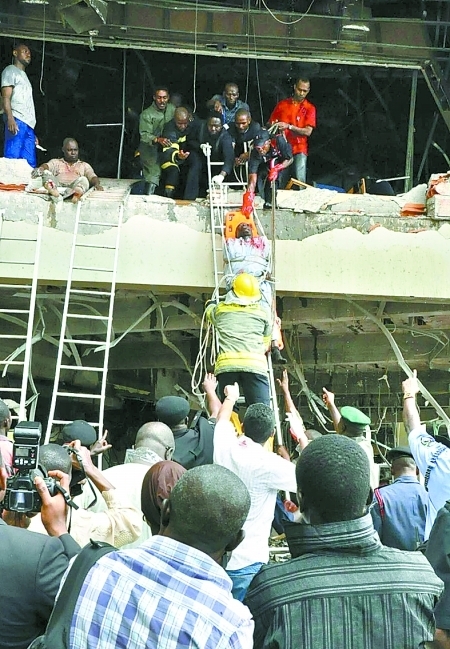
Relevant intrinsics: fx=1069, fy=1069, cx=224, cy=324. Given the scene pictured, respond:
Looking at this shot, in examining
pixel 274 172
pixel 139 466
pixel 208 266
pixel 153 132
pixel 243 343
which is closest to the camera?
pixel 139 466

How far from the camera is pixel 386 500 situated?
5059 mm

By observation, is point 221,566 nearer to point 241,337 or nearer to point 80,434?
point 80,434

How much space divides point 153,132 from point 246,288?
4.51 m

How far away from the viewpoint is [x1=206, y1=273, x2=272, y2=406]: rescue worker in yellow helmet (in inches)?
330

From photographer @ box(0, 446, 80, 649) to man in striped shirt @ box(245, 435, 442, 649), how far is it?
1.91ft

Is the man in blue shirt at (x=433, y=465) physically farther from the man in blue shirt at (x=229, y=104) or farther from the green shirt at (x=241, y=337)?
the man in blue shirt at (x=229, y=104)

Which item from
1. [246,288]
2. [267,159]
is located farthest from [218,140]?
[246,288]

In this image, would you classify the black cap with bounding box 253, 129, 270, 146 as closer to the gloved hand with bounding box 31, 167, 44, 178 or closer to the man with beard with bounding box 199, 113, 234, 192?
the man with beard with bounding box 199, 113, 234, 192

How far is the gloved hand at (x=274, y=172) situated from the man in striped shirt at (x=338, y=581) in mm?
8377

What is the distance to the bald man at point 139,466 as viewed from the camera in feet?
15.8

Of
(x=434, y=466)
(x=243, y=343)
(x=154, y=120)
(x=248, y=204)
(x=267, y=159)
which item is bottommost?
(x=434, y=466)

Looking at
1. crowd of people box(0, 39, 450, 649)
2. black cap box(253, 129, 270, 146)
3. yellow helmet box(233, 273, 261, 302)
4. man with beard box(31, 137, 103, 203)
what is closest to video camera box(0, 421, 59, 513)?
crowd of people box(0, 39, 450, 649)

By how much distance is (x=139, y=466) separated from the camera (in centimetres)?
497

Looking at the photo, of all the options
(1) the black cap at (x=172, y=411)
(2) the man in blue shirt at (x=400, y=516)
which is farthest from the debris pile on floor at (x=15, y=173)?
(2) the man in blue shirt at (x=400, y=516)
